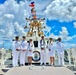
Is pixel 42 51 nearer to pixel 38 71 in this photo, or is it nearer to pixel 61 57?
pixel 61 57

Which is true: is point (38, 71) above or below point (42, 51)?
below

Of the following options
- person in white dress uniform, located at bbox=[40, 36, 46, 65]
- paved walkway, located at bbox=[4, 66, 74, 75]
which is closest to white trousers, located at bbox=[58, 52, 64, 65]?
person in white dress uniform, located at bbox=[40, 36, 46, 65]

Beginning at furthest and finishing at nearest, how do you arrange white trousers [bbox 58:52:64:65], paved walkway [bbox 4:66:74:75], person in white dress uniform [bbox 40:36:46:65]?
white trousers [bbox 58:52:64:65] → person in white dress uniform [bbox 40:36:46:65] → paved walkway [bbox 4:66:74:75]

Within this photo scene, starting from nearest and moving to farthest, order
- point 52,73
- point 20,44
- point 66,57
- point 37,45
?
point 52,73
point 20,44
point 37,45
point 66,57

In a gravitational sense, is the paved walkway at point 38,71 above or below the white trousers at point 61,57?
below

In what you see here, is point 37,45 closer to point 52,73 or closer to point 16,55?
point 16,55

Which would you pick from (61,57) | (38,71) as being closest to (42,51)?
(61,57)

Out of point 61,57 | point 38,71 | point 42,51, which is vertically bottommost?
point 38,71

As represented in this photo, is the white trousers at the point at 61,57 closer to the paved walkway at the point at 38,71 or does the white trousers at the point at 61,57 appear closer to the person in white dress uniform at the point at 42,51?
the person in white dress uniform at the point at 42,51

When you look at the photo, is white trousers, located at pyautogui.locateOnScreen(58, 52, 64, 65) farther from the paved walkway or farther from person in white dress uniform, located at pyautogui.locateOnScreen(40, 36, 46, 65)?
the paved walkway

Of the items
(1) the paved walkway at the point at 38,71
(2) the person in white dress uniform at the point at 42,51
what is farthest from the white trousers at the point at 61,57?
(1) the paved walkway at the point at 38,71

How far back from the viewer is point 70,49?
2361 centimetres

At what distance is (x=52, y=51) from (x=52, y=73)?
3098mm

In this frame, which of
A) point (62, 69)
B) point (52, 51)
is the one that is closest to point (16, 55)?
point (52, 51)
